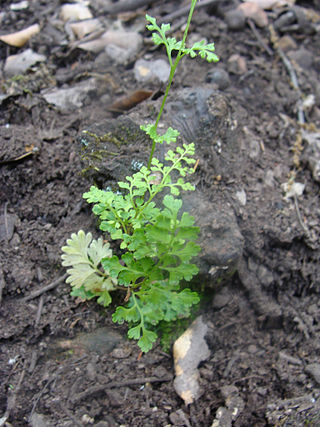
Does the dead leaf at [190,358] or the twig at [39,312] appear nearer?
the dead leaf at [190,358]

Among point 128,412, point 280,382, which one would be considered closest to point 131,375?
point 128,412

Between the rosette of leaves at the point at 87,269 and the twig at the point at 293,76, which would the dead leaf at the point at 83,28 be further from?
the rosette of leaves at the point at 87,269

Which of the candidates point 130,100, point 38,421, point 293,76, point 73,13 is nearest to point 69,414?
point 38,421

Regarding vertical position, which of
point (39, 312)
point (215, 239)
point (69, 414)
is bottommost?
point (69, 414)

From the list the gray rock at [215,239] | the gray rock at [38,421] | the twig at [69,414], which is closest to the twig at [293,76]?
the gray rock at [215,239]

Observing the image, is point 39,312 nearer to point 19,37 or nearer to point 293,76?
point 19,37

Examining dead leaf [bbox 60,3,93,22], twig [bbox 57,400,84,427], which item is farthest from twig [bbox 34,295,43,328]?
dead leaf [bbox 60,3,93,22]
